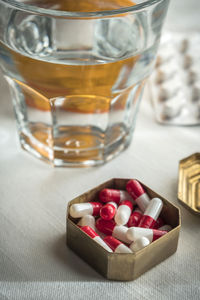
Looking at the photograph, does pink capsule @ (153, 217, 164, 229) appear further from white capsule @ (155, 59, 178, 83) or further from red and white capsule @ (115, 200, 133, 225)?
white capsule @ (155, 59, 178, 83)

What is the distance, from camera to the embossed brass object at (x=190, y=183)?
2.37ft

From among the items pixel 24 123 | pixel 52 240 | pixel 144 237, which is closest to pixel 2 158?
pixel 24 123

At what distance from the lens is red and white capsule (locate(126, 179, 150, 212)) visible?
2.25 feet

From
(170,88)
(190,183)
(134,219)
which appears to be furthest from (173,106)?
(134,219)

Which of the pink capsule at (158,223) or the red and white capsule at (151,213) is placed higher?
the red and white capsule at (151,213)

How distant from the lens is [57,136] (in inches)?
31.5

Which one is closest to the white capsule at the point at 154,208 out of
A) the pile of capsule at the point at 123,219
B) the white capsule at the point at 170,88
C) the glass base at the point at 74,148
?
the pile of capsule at the point at 123,219

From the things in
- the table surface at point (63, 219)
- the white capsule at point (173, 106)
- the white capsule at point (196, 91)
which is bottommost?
the table surface at point (63, 219)

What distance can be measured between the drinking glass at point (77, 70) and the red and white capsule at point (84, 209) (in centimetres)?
14

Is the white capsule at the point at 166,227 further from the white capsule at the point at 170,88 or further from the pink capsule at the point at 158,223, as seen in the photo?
the white capsule at the point at 170,88

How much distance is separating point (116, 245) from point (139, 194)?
0.30 feet

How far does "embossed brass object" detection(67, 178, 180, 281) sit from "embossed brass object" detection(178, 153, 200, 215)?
0.07m

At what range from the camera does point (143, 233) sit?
0.62 meters

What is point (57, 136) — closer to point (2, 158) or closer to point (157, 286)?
point (2, 158)
